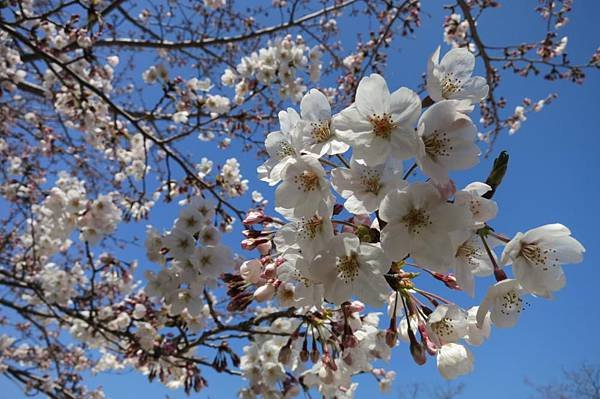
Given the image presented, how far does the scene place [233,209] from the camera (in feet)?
10.0

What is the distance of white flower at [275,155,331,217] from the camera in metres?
0.96

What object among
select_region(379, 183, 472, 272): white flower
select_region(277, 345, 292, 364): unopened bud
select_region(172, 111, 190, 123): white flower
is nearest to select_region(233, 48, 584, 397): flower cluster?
select_region(379, 183, 472, 272): white flower

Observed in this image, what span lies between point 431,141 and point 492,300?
0.41 m

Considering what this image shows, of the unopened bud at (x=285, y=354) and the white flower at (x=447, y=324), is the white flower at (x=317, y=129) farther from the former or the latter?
the unopened bud at (x=285, y=354)

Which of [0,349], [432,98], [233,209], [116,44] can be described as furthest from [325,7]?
[0,349]

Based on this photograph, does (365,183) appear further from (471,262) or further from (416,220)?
(471,262)

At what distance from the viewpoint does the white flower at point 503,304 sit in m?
0.95

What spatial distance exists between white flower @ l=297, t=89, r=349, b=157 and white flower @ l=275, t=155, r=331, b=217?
0.14 ft

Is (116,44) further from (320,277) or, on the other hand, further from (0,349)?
(0,349)

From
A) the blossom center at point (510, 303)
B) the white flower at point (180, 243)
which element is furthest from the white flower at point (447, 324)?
the white flower at point (180, 243)

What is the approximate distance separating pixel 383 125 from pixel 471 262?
0.39 metres

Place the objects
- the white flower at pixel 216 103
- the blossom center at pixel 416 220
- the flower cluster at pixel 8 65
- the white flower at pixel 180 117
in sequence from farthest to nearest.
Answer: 1. the white flower at pixel 216 103
2. the white flower at pixel 180 117
3. the flower cluster at pixel 8 65
4. the blossom center at pixel 416 220

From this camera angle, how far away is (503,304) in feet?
3.28

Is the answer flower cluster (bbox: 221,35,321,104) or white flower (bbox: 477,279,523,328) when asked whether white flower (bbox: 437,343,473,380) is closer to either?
white flower (bbox: 477,279,523,328)
